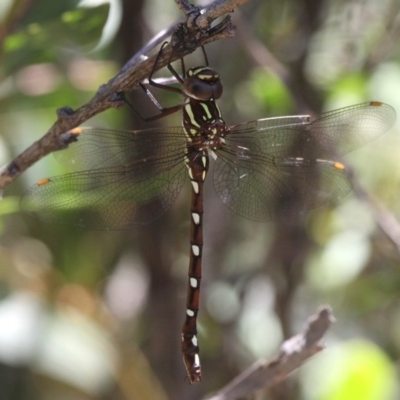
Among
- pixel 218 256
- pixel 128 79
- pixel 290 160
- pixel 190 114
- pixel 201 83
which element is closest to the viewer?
pixel 128 79

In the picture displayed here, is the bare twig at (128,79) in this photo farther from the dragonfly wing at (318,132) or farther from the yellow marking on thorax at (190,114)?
the dragonfly wing at (318,132)

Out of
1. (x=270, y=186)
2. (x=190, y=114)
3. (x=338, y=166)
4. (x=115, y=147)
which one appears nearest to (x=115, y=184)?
(x=115, y=147)

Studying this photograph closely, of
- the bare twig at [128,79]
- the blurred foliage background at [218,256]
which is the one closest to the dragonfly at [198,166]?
the bare twig at [128,79]

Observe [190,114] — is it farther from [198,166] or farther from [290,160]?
[290,160]

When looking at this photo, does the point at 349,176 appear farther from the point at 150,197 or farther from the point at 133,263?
the point at 133,263

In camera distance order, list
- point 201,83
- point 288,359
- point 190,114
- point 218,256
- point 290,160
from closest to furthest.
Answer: point 288,359 → point 201,83 → point 190,114 → point 290,160 → point 218,256

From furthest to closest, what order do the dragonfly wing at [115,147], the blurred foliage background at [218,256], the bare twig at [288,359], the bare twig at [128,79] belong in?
the blurred foliage background at [218,256], the dragonfly wing at [115,147], the bare twig at [288,359], the bare twig at [128,79]
